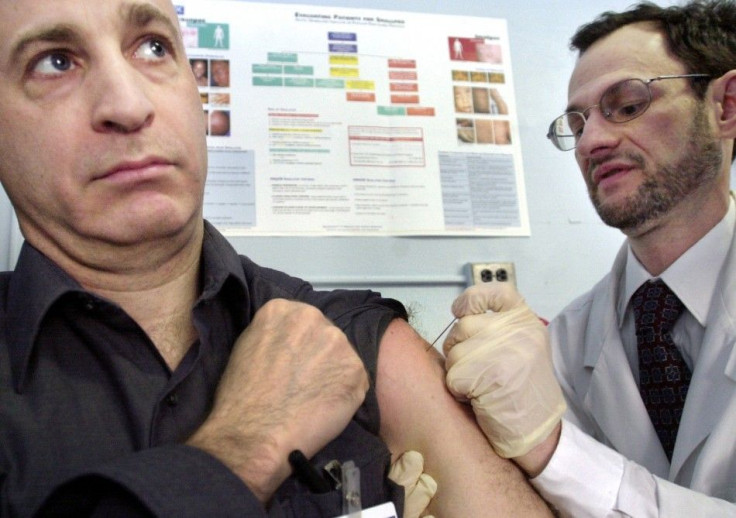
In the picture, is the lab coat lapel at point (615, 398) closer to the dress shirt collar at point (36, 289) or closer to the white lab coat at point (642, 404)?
the white lab coat at point (642, 404)

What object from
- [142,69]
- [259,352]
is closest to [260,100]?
[142,69]

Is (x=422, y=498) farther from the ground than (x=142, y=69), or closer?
closer

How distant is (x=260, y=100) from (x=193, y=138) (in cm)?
95

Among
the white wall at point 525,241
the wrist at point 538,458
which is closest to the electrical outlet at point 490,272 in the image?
the white wall at point 525,241

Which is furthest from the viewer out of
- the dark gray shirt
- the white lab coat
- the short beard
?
the short beard

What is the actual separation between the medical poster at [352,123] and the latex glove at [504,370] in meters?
0.81

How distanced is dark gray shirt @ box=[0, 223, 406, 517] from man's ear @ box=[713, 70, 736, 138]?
3.91ft

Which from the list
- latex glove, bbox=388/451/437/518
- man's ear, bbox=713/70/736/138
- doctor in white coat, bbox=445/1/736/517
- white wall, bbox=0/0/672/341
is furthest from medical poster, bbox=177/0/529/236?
latex glove, bbox=388/451/437/518

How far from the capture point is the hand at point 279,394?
2.34 feet

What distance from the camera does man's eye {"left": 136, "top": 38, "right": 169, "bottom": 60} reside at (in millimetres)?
939

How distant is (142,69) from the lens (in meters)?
0.93

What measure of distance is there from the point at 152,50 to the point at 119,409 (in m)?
0.51

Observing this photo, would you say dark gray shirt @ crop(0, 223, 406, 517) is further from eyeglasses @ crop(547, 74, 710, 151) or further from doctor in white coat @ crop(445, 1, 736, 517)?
eyeglasses @ crop(547, 74, 710, 151)

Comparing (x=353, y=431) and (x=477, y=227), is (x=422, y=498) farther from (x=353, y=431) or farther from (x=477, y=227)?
(x=477, y=227)
